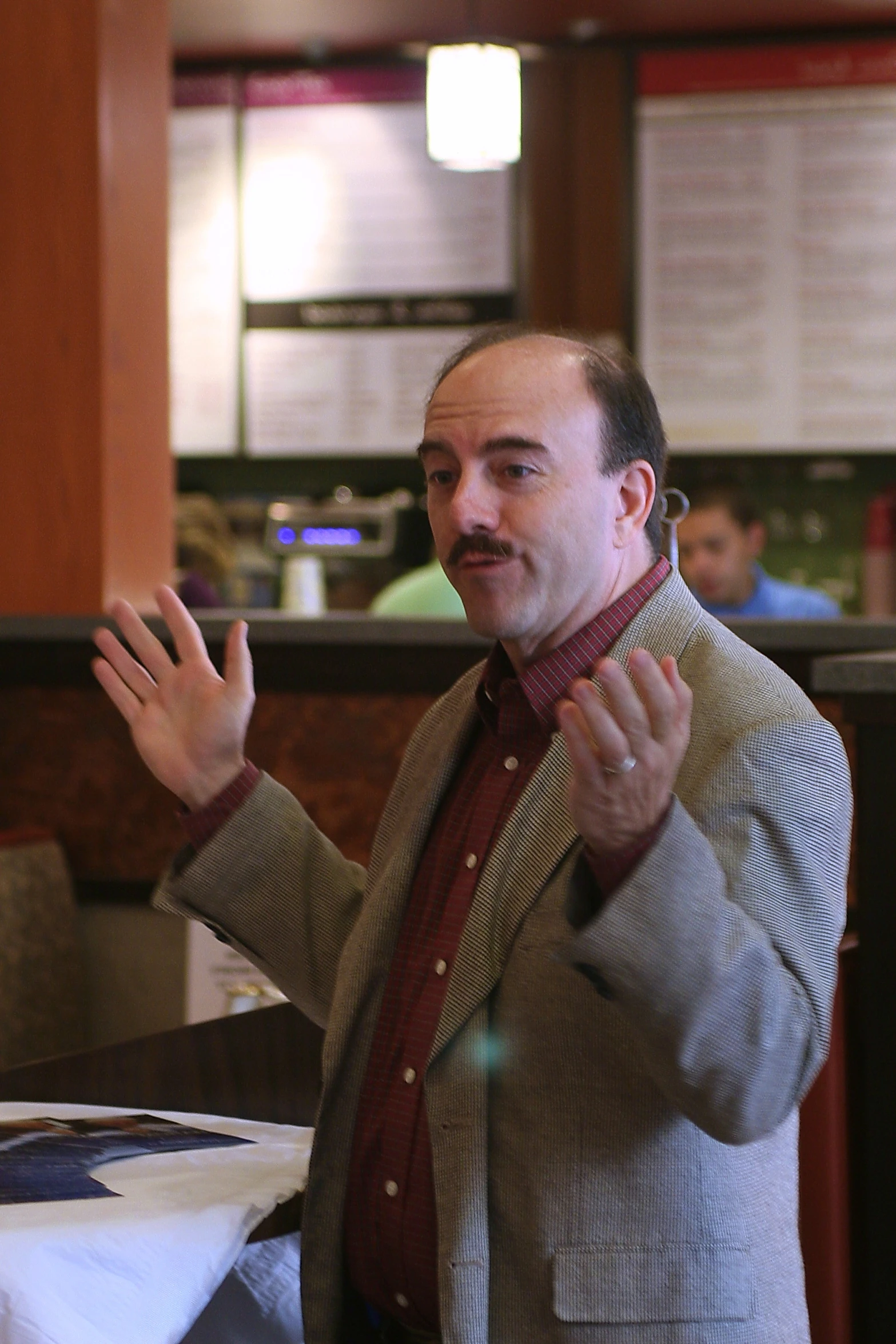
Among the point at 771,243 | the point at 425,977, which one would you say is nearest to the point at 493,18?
the point at 771,243

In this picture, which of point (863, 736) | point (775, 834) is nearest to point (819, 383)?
point (863, 736)

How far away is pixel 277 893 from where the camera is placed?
4.94 ft

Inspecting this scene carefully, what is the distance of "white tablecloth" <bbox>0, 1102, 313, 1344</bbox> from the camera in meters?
1.22

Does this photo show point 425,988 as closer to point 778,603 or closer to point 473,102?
point 473,102

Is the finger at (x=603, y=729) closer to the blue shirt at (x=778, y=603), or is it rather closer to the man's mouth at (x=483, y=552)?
the man's mouth at (x=483, y=552)

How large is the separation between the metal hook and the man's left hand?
0.46m

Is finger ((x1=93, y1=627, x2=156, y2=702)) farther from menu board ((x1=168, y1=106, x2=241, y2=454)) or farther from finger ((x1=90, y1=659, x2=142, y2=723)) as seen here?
menu board ((x1=168, y1=106, x2=241, y2=454))

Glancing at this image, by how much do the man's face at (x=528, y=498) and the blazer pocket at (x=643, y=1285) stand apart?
51 cm

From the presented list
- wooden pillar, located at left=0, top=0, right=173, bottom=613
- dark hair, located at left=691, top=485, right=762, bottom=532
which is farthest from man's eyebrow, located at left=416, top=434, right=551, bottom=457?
dark hair, located at left=691, top=485, right=762, bottom=532

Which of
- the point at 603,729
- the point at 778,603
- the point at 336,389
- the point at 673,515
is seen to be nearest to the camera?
the point at 603,729

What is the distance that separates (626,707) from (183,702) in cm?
57

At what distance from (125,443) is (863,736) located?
1357mm

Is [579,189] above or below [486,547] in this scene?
above

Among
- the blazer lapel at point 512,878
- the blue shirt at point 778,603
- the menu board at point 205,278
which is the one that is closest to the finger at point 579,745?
the blazer lapel at point 512,878
